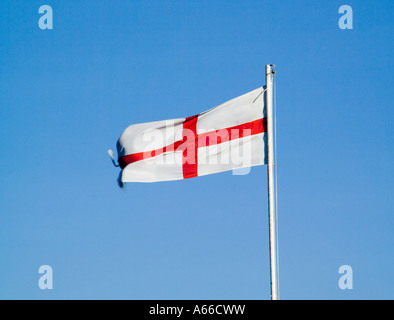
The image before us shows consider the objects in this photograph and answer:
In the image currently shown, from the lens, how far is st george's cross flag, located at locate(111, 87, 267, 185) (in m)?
23.5

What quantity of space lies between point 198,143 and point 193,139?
0.25m

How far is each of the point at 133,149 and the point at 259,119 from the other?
4.37 metres

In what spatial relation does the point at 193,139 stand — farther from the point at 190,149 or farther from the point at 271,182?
the point at 271,182

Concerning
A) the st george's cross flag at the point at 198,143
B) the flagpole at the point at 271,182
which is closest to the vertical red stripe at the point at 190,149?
the st george's cross flag at the point at 198,143

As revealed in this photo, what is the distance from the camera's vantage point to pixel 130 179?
987 inches

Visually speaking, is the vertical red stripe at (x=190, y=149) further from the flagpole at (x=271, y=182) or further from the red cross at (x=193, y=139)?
the flagpole at (x=271, y=182)

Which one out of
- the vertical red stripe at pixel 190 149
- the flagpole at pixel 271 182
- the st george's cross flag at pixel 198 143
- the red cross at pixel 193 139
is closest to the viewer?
the flagpole at pixel 271 182

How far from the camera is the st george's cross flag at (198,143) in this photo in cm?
2353

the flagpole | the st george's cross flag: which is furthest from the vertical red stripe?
the flagpole

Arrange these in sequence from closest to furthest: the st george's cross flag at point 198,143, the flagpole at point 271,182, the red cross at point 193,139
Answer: the flagpole at point 271,182, the st george's cross flag at point 198,143, the red cross at point 193,139
